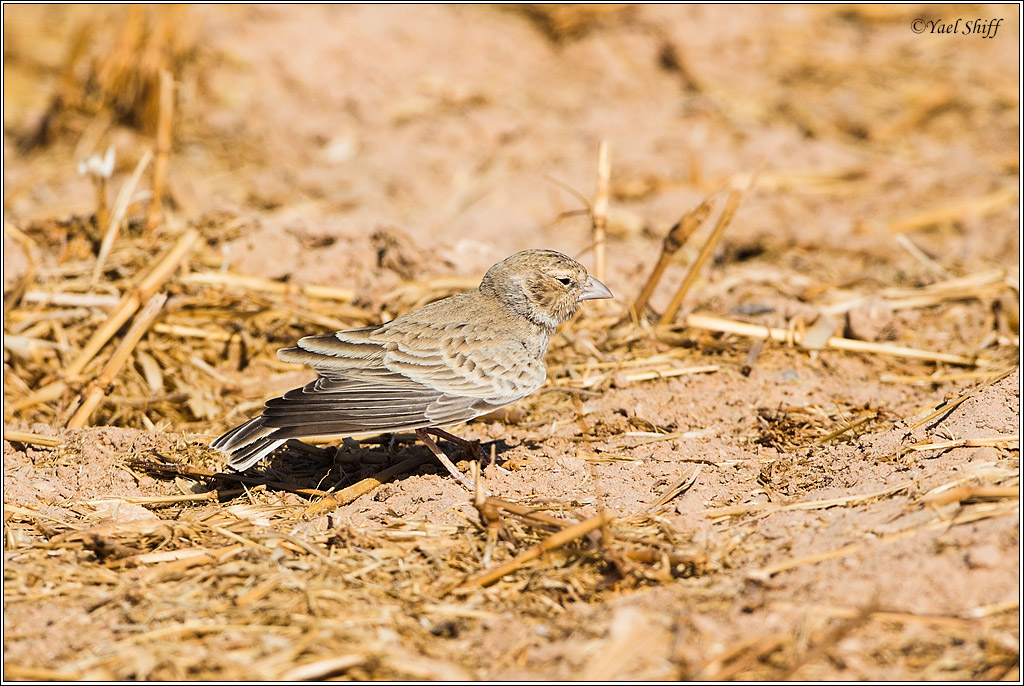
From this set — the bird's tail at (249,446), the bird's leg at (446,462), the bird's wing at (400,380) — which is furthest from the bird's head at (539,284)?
the bird's tail at (249,446)

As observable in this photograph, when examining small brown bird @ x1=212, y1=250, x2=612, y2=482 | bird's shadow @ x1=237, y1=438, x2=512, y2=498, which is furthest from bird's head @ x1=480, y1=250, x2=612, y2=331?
bird's shadow @ x1=237, y1=438, x2=512, y2=498

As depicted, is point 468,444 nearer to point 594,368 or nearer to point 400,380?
point 400,380

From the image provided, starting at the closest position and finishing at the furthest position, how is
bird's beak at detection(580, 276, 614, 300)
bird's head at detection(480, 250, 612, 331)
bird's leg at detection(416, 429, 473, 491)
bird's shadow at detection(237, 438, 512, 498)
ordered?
bird's leg at detection(416, 429, 473, 491), bird's shadow at detection(237, 438, 512, 498), bird's head at detection(480, 250, 612, 331), bird's beak at detection(580, 276, 614, 300)

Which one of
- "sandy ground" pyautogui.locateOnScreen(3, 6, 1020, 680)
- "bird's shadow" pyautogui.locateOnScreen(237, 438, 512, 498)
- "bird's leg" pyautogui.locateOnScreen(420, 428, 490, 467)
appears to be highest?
"sandy ground" pyautogui.locateOnScreen(3, 6, 1020, 680)

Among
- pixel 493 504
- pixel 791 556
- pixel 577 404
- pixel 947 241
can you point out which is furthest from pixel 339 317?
pixel 947 241

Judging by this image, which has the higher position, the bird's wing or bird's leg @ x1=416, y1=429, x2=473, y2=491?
the bird's wing

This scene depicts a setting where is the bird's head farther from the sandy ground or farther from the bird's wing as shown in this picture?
the sandy ground

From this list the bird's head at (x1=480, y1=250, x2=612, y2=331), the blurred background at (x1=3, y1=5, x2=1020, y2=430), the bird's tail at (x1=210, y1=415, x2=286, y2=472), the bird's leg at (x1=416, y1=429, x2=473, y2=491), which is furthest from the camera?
the blurred background at (x1=3, y1=5, x2=1020, y2=430)

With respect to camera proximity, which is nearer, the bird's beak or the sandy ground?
the sandy ground
